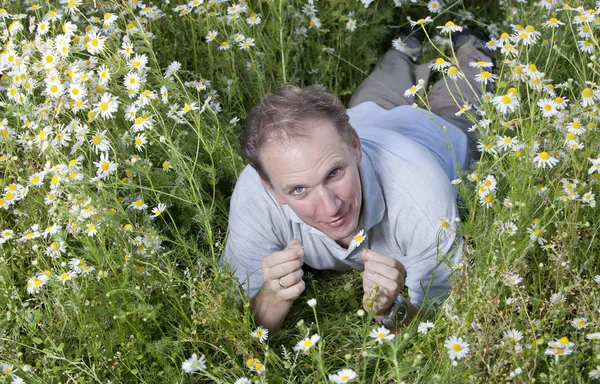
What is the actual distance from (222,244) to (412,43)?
8.20 feet

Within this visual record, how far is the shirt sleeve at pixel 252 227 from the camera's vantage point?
3.07 m

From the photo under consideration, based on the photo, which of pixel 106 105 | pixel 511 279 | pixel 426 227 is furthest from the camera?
pixel 106 105

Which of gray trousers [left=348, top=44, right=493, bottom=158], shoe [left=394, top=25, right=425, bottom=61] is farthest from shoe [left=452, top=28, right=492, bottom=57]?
shoe [left=394, top=25, right=425, bottom=61]

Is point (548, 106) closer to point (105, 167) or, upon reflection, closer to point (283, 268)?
point (283, 268)

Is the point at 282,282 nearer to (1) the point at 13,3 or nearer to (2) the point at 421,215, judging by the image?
(2) the point at 421,215

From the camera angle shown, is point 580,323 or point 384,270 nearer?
point 580,323

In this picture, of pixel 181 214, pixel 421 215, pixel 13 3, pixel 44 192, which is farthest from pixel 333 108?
pixel 13 3

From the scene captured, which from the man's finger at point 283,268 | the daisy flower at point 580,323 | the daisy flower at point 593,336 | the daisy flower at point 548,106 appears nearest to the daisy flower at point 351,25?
the daisy flower at point 548,106

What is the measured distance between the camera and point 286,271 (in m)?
2.74

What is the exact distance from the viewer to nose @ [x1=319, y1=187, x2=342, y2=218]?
8.68 ft

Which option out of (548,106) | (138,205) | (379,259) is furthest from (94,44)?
(548,106)

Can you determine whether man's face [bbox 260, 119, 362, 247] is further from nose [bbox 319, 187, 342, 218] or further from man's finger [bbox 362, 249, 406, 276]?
man's finger [bbox 362, 249, 406, 276]

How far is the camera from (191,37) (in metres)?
4.29

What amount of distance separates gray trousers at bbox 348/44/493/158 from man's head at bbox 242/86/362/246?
4.88ft
